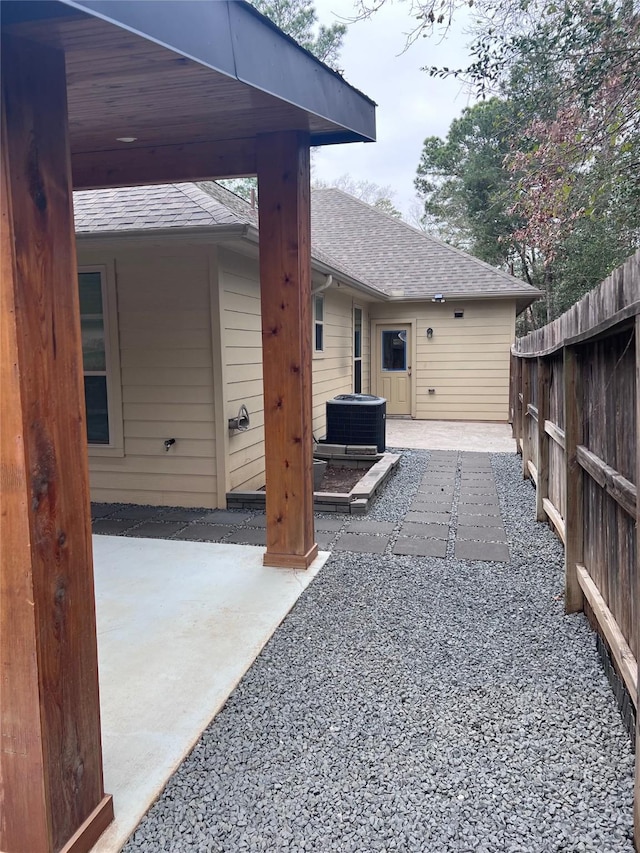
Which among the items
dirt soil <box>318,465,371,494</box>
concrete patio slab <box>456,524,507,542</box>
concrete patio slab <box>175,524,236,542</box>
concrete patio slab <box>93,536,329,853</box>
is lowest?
concrete patio slab <box>93,536,329,853</box>

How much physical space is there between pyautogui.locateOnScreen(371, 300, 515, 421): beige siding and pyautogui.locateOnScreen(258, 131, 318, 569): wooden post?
828 centimetres

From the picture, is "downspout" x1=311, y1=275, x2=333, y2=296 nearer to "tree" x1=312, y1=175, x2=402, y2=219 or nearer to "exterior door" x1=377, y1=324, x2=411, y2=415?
"exterior door" x1=377, y1=324, x2=411, y2=415

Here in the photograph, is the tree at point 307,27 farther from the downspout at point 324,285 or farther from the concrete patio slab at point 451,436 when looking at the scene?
the downspout at point 324,285

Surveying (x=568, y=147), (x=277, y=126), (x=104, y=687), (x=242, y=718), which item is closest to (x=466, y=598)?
(x=242, y=718)

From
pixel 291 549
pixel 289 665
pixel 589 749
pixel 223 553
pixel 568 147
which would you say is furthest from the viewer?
pixel 568 147

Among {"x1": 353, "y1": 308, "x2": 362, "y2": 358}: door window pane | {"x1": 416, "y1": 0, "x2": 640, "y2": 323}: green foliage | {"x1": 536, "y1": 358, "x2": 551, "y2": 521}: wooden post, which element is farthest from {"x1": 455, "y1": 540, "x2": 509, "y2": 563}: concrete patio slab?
{"x1": 353, "y1": 308, "x2": 362, "y2": 358}: door window pane

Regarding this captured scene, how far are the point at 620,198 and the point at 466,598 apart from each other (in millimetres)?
7560

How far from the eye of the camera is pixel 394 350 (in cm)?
1215

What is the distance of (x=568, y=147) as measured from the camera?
267 inches

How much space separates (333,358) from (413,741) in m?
7.60

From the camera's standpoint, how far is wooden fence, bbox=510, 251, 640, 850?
1.97m

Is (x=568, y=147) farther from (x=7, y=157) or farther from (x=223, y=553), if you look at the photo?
(x=7, y=157)

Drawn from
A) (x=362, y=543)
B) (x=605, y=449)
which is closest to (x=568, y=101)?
(x=362, y=543)

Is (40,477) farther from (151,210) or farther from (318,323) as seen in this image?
(318,323)
